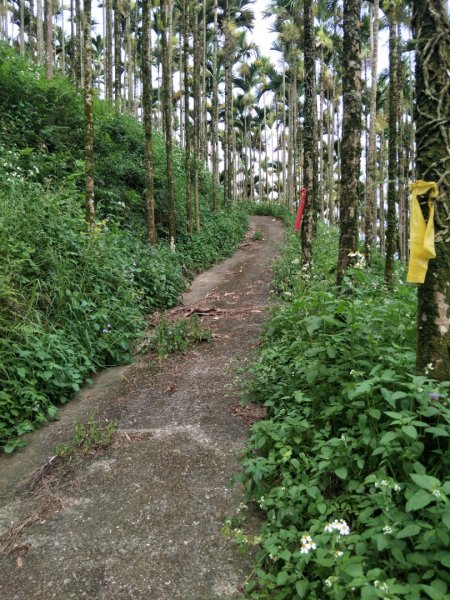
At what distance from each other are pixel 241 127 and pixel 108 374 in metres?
35.3

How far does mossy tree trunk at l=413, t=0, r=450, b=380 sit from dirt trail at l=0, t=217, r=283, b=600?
5.69 ft

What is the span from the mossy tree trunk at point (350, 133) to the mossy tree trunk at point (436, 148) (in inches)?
103

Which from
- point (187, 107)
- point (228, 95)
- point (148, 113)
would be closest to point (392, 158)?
point (148, 113)

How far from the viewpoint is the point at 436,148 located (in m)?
2.37

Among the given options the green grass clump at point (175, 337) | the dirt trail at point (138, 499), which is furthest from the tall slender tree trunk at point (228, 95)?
the dirt trail at point (138, 499)

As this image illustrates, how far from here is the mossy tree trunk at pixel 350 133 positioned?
501 centimetres

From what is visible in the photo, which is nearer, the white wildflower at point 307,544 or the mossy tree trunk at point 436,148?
the white wildflower at point 307,544

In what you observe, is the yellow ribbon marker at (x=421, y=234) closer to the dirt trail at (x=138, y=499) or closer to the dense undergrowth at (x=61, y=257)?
the dirt trail at (x=138, y=499)

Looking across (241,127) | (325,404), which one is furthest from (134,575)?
(241,127)

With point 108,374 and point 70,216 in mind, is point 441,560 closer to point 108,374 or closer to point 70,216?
point 108,374

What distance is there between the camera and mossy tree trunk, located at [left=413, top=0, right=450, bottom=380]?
2346 mm

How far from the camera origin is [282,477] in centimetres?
276

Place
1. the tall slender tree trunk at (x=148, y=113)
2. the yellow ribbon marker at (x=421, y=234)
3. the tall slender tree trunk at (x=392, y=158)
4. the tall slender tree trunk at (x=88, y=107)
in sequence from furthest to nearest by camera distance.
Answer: the tall slender tree trunk at (x=148, y=113) < the tall slender tree trunk at (x=392, y=158) < the tall slender tree trunk at (x=88, y=107) < the yellow ribbon marker at (x=421, y=234)

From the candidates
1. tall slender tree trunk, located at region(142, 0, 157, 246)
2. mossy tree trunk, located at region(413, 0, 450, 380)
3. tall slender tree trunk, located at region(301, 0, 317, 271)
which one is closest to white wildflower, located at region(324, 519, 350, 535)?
mossy tree trunk, located at region(413, 0, 450, 380)
